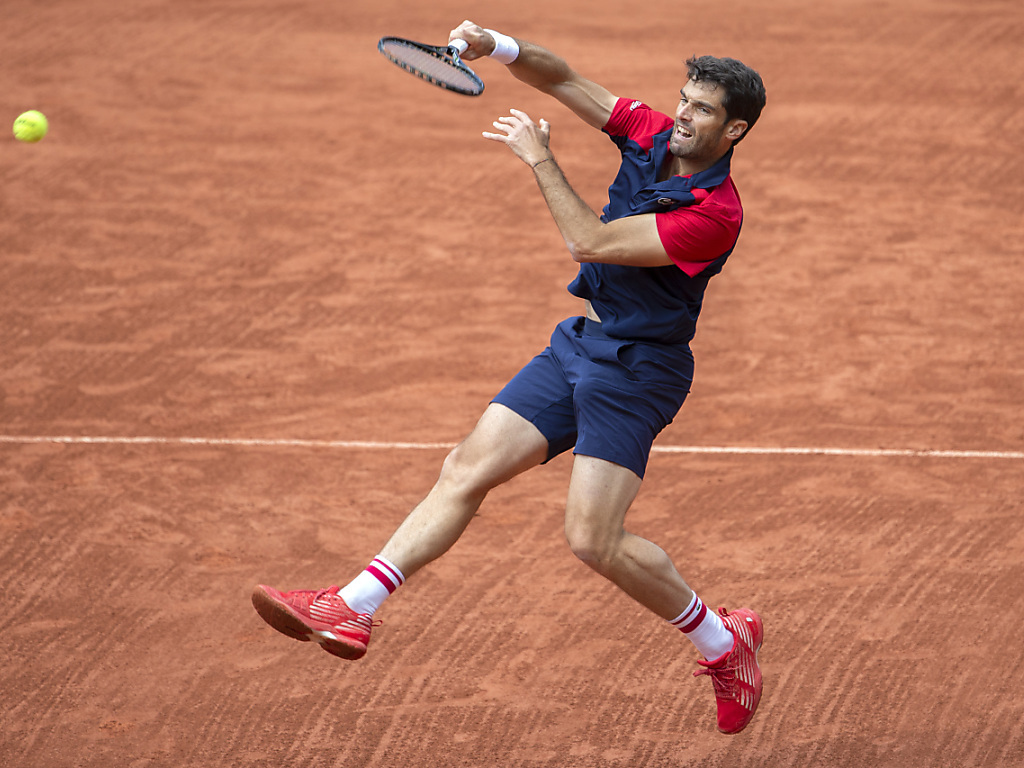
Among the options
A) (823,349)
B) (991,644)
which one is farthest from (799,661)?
Result: (823,349)

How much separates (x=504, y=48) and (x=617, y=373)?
1.30 meters

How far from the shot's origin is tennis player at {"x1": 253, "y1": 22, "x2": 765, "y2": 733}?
4156 mm

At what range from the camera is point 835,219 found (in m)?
9.94

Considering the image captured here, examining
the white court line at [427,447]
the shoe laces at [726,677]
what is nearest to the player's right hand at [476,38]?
the shoe laces at [726,677]

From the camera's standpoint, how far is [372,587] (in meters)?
4.27

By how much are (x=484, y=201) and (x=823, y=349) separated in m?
3.29

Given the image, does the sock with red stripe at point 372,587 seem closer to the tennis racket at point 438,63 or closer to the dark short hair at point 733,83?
the tennis racket at point 438,63

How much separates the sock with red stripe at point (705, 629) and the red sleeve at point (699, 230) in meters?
1.23

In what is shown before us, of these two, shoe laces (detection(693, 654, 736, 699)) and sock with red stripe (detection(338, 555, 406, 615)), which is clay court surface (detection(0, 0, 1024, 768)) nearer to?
shoe laces (detection(693, 654, 736, 699))

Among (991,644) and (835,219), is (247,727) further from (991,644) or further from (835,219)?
(835,219)

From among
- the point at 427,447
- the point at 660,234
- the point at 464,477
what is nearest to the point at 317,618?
the point at 464,477

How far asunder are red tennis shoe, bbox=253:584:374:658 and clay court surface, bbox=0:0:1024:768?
0.86 metres

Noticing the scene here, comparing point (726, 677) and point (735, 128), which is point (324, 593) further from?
point (735, 128)

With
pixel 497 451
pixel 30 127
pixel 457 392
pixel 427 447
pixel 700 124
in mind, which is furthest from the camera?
pixel 457 392
